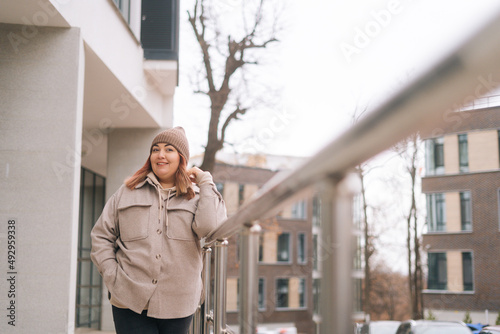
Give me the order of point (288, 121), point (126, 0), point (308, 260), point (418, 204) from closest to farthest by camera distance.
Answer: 1. point (308, 260)
2. point (418, 204)
3. point (126, 0)
4. point (288, 121)

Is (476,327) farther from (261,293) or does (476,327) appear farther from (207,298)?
(207,298)

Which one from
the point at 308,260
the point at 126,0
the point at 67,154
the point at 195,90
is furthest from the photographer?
the point at 195,90

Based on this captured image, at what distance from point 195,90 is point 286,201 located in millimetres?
13121

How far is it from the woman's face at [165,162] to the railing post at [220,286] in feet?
1.12

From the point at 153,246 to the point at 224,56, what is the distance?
39.4 ft

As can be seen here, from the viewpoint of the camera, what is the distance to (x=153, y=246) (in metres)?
2.13

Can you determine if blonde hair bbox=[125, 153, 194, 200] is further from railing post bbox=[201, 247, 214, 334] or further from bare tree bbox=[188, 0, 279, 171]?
bare tree bbox=[188, 0, 279, 171]

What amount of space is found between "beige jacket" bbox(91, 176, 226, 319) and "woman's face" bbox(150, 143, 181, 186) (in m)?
0.07

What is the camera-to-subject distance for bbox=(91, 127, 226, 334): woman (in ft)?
6.93

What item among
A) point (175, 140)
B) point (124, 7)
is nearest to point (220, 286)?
point (175, 140)

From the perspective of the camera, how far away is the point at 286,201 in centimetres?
101

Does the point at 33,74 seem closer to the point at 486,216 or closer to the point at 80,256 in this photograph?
the point at 486,216

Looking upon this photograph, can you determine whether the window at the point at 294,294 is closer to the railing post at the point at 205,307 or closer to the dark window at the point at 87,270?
the railing post at the point at 205,307

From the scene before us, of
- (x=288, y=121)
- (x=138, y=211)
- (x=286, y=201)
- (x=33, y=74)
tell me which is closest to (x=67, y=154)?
(x=33, y=74)
